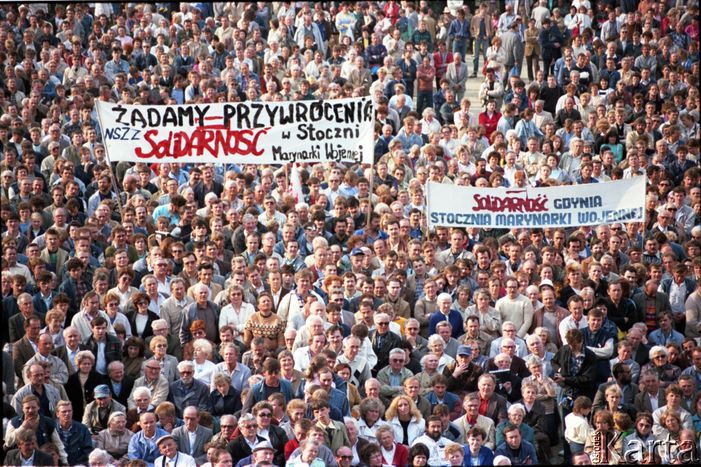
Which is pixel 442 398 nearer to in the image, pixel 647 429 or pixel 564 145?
pixel 647 429

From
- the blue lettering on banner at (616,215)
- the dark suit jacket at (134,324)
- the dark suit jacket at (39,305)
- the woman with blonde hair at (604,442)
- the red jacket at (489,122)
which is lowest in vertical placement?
the woman with blonde hair at (604,442)

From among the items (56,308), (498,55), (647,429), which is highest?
(498,55)

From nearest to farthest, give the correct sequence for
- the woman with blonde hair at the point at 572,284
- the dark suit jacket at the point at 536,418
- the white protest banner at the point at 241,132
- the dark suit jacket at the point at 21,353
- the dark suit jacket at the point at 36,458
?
the dark suit jacket at the point at 36,458 → the dark suit jacket at the point at 536,418 → the dark suit jacket at the point at 21,353 → the woman with blonde hair at the point at 572,284 → the white protest banner at the point at 241,132

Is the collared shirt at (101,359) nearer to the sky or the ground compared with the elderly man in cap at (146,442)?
nearer to the sky

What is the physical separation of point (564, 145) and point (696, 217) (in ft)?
9.24

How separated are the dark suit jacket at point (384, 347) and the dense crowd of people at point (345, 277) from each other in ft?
0.10

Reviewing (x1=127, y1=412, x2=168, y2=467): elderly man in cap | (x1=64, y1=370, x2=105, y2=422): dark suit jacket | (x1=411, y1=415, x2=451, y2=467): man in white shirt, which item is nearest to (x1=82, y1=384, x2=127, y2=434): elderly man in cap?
(x1=64, y1=370, x2=105, y2=422): dark suit jacket

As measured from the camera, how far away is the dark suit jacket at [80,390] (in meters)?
12.3

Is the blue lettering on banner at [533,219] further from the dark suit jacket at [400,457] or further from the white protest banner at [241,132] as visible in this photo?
the dark suit jacket at [400,457]

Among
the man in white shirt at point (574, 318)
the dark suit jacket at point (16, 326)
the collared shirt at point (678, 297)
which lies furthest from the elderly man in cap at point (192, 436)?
the collared shirt at point (678, 297)

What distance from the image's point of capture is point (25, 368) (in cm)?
1225

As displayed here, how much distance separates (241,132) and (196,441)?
4.97m

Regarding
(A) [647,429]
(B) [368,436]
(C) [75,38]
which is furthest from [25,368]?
(C) [75,38]

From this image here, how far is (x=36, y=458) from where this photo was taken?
11.3 m
